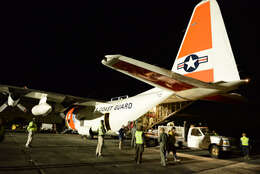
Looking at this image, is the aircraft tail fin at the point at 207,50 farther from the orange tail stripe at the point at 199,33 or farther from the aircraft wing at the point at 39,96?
the aircraft wing at the point at 39,96

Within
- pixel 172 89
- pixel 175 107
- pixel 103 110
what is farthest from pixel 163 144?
pixel 103 110

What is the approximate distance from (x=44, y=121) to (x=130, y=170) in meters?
A: 27.7

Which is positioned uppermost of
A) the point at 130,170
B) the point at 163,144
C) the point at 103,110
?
the point at 103,110

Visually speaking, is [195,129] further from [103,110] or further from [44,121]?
[44,121]

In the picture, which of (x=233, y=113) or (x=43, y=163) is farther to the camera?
(x=233, y=113)

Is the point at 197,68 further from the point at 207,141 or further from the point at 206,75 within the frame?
the point at 207,141

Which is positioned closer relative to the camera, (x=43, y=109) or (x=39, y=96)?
(x=43, y=109)

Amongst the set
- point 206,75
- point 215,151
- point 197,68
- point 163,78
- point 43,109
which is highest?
point 197,68

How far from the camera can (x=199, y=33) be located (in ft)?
24.2

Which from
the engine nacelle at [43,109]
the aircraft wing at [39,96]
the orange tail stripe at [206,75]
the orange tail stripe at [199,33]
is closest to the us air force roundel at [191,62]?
the orange tail stripe at [199,33]

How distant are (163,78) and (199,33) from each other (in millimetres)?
3544

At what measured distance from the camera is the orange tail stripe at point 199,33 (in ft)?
23.1

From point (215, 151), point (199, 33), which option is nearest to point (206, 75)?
point (199, 33)

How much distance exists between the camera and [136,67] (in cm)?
416
